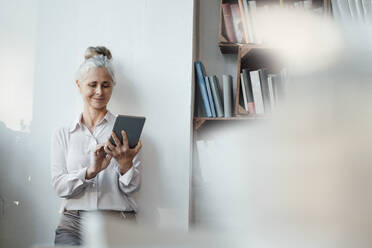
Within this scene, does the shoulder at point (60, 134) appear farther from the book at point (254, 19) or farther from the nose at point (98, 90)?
the book at point (254, 19)

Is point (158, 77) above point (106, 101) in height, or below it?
above

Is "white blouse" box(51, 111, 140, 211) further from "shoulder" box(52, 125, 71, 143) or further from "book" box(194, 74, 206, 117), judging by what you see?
"book" box(194, 74, 206, 117)

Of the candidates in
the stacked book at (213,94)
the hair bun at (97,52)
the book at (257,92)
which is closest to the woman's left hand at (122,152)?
the hair bun at (97,52)

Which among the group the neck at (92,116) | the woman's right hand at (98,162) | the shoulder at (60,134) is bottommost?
the woman's right hand at (98,162)

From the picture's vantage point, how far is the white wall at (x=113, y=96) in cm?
191

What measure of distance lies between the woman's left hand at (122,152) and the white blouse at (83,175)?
0.04 m

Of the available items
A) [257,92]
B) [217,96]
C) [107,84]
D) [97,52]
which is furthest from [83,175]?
[257,92]

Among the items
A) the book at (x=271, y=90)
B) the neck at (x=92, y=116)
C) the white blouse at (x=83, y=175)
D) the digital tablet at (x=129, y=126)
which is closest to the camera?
the digital tablet at (x=129, y=126)

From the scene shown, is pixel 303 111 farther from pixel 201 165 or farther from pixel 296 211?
pixel 201 165

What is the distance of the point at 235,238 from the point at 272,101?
1.44 m

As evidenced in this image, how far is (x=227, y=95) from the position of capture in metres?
2.11

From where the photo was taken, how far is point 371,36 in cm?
115

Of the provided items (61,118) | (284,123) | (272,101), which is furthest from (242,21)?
(284,123)

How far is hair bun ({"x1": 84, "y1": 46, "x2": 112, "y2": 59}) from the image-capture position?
184cm
